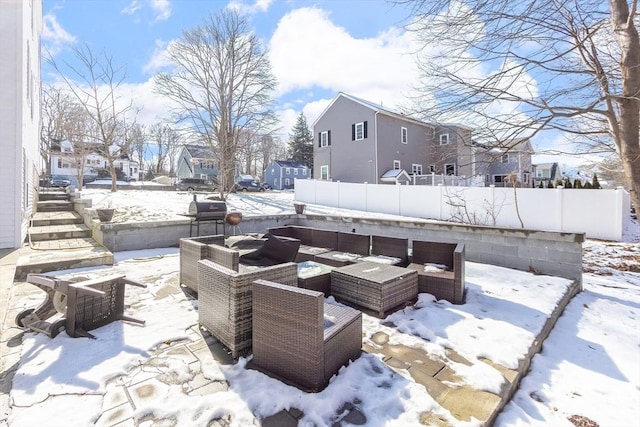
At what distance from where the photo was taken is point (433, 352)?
2521 mm

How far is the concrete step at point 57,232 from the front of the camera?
6027 mm

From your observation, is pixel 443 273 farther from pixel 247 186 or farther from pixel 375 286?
pixel 247 186

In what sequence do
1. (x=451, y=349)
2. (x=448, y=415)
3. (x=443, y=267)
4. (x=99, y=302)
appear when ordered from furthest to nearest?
1. (x=443, y=267)
2. (x=99, y=302)
3. (x=451, y=349)
4. (x=448, y=415)

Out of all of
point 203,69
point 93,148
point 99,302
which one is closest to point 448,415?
point 99,302

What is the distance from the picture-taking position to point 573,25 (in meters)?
5.47

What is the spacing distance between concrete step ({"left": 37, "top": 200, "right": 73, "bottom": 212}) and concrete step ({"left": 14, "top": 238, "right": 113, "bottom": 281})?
320 centimetres

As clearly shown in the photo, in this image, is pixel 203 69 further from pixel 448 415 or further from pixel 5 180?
pixel 448 415

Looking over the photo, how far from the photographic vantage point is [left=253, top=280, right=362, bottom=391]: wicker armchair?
6.47 ft

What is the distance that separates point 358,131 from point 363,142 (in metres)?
0.92

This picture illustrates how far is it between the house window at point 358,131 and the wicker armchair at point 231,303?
19.0 meters

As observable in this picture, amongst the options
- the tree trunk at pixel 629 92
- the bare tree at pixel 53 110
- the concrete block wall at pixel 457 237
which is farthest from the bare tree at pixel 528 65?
the bare tree at pixel 53 110

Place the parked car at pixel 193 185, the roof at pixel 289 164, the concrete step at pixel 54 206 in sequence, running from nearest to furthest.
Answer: the concrete step at pixel 54 206
the parked car at pixel 193 185
the roof at pixel 289 164

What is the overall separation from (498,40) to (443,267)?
4.34 metres

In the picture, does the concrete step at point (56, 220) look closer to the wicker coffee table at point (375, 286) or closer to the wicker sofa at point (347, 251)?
the wicker sofa at point (347, 251)
